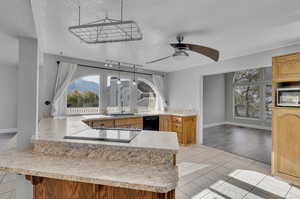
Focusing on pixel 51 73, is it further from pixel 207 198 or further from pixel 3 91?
pixel 207 198

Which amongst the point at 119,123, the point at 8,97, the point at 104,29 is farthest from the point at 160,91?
the point at 8,97

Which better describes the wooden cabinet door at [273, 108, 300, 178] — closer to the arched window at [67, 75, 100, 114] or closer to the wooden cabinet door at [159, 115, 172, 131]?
the wooden cabinet door at [159, 115, 172, 131]

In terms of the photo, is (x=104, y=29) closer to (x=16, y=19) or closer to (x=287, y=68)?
(x=16, y=19)

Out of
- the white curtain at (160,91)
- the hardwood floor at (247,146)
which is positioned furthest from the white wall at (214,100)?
the white curtain at (160,91)

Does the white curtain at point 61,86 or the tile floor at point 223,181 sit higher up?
the white curtain at point 61,86

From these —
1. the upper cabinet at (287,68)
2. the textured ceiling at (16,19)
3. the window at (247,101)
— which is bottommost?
the window at (247,101)

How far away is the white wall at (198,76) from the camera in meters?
3.12

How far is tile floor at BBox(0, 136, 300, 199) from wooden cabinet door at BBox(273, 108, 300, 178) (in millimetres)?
272

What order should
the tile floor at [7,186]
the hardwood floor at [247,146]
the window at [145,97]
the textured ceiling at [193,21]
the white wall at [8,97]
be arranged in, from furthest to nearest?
the white wall at [8,97] < the window at [145,97] < the hardwood floor at [247,146] < the tile floor at [7,186] < the textured ceiling at [193,21]

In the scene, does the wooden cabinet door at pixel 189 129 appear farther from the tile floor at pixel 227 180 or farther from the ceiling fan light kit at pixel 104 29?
the ceiling fan light kit at pixel 104 29

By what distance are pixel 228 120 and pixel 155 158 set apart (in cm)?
799

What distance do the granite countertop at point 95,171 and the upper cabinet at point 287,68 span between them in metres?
2.59

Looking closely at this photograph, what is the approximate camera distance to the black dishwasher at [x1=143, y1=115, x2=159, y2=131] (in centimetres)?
432

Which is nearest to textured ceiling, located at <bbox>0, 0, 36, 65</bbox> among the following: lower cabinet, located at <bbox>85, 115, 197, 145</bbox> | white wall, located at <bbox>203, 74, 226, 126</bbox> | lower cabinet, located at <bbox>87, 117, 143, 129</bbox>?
lower cabinet, located at <bbox>87, 117, 143, 129</bbox>
